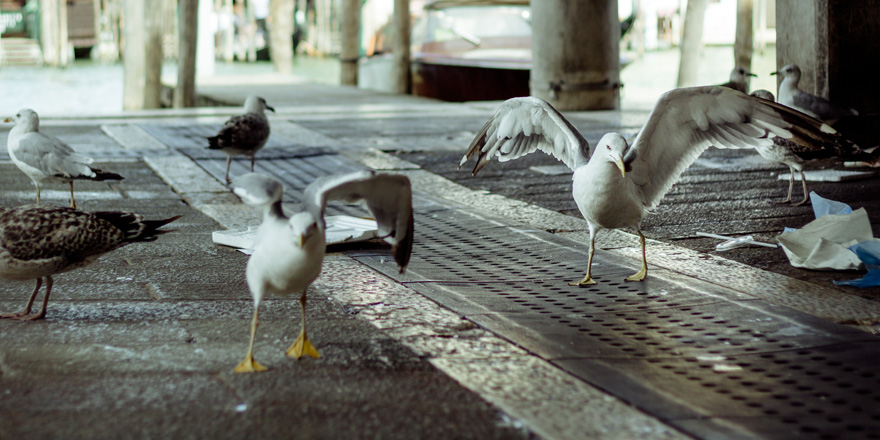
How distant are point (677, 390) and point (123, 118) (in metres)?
10.6

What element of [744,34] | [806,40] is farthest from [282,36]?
[806,40]

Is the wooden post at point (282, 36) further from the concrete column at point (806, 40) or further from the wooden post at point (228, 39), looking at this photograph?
the concrete column at point (806, 40)

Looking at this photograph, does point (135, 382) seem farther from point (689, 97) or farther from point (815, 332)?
point (689, 97)

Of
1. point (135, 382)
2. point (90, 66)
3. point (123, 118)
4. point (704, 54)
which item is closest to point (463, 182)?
point (135, 382)

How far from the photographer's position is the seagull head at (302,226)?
3.37 meters

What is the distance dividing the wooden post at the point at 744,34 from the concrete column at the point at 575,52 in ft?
10.4

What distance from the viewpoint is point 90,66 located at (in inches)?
1366

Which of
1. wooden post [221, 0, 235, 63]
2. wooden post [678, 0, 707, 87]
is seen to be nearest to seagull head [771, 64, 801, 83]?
wooden post [678, 0, 707, 87]

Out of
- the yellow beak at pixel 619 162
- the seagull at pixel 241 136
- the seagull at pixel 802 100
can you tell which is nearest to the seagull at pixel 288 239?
the yellow beak at pixel 619 162

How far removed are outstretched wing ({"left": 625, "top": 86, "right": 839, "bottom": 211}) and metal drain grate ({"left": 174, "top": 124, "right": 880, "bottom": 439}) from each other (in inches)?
20.3

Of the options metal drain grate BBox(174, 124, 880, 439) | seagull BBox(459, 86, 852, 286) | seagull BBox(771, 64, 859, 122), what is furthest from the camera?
seagull BBox(771, 64, 859, 122)

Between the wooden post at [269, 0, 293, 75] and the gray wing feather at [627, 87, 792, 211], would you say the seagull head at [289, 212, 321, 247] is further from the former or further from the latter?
the wooden post at [269, 0, 293, 75]

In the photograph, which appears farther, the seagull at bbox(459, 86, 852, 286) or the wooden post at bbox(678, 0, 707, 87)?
the wooden post at bbox(678, 0, 707, 87)

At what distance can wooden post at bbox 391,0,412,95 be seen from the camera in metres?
18.7
